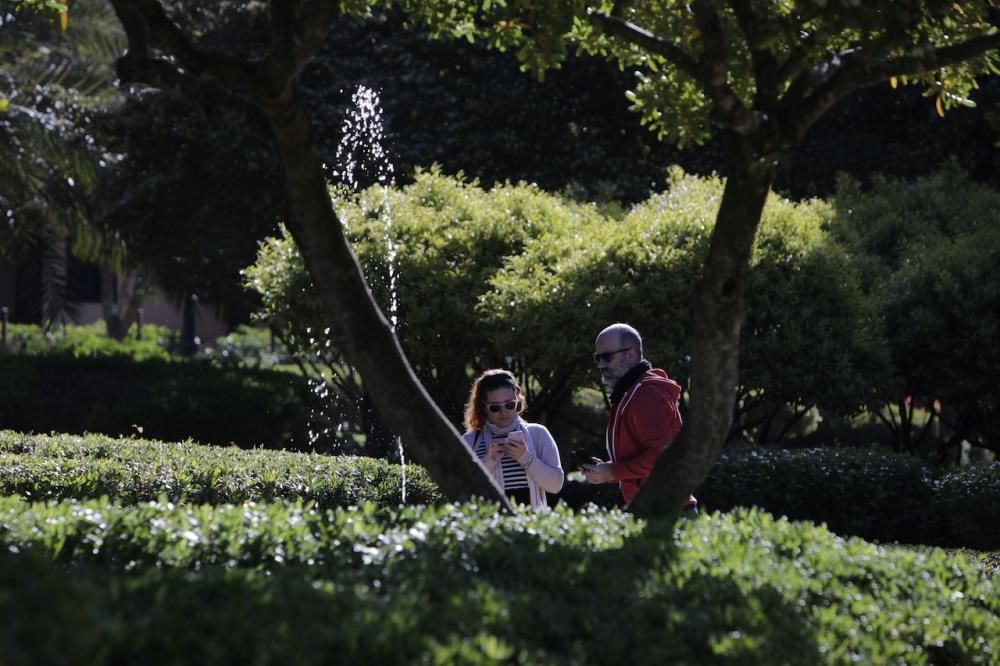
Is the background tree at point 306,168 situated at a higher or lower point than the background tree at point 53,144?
lower

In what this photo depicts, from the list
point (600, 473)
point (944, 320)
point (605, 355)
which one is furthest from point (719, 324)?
point (944, 320)

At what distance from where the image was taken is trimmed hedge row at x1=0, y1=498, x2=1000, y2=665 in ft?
10.9

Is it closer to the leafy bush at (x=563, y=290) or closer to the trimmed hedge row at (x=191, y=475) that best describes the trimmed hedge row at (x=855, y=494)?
the leafy bush at (x=563, y=290)

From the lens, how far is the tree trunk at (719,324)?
5.48m

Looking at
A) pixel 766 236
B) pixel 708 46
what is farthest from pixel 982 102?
pixel 708 46

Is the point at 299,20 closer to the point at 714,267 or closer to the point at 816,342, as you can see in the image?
the point at 714,267

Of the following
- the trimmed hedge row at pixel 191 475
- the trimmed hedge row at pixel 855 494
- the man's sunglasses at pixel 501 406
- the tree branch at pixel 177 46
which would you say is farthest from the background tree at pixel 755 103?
the trimmed hedge row at pixel 855 494

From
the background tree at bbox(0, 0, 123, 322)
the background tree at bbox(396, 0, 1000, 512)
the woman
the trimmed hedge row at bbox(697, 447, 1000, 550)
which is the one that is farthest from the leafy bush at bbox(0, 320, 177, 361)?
the background tree at bbox(396, 0, 1000, 512)

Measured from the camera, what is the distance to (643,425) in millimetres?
6406

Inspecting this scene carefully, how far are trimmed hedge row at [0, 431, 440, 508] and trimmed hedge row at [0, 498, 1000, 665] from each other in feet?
9.81

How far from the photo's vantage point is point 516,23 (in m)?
6.66

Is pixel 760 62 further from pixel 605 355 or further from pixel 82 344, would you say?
pixel 82 344

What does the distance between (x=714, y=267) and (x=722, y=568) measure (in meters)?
1.36

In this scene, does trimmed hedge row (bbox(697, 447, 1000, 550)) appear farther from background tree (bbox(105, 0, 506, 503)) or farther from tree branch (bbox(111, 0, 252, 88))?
tree branch (bbox(111, 0, 252, 88))
